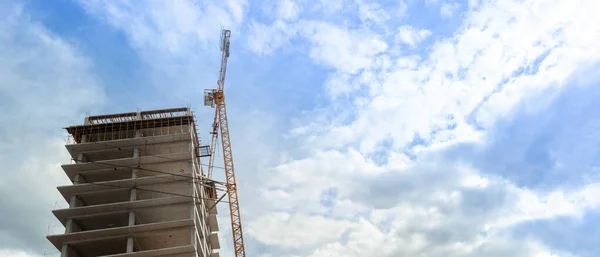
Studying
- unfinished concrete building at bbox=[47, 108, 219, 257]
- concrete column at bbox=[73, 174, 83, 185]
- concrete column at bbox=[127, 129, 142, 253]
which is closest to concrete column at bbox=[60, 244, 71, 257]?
unfinished concrete building at bbox=[47, 108, 219, 257]

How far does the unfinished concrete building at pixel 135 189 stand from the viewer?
232 feet

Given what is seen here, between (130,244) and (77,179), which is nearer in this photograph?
(130,244)

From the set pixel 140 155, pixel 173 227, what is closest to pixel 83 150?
pixel 140 155

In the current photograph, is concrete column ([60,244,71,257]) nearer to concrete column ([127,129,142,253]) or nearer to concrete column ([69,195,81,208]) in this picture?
concrete column ([69,195,81,208])

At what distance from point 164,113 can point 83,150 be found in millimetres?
12571

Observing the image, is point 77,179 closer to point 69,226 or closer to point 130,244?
point 69,226

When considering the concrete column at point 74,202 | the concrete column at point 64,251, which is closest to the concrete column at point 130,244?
the concrete column at point 64,251

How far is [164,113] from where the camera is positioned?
281 ft

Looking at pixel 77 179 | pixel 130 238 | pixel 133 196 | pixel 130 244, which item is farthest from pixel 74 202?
pixel 130 244

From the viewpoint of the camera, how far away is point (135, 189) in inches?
2977

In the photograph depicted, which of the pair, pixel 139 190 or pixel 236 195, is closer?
pixel 139 190

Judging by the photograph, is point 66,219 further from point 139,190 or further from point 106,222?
point 139,190

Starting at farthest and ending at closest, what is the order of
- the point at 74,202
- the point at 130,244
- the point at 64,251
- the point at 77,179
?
the point at 77,179, the point at 74,202, the point at 130,244, the point at 64,251

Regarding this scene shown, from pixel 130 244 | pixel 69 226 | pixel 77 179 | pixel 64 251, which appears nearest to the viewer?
pixel 64 251
